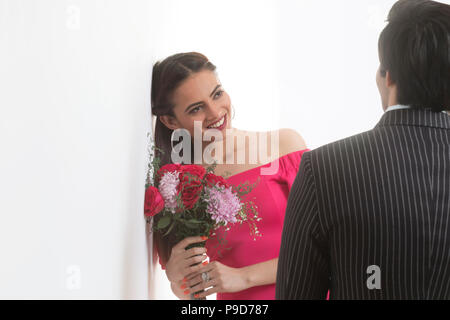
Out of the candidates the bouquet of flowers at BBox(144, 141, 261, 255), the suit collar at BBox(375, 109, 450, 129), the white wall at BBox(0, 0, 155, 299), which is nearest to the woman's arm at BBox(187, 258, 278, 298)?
the bouquet of flowers at BBox(144, 141, 261, 255)

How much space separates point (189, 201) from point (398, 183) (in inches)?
27.5

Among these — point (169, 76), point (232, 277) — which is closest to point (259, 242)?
point (232, 277)

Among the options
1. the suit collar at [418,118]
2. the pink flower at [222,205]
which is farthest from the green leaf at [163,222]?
the suit collar at [418,118]

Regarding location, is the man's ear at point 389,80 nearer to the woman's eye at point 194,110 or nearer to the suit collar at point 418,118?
the suit collar at point 418,118

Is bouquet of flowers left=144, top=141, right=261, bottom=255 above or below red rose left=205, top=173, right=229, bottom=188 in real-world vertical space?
below

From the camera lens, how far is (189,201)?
1.35 m

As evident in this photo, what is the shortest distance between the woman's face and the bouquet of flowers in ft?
1.06

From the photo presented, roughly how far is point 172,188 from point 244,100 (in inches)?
61.8

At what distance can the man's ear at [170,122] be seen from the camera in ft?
5.63

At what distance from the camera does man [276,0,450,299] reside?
2.61ft

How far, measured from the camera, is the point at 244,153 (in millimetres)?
1850

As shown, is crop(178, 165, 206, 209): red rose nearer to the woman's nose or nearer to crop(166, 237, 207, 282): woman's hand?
crop(166, 237, 207, 282): woman's hand

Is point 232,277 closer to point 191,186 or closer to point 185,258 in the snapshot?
point 185,258
